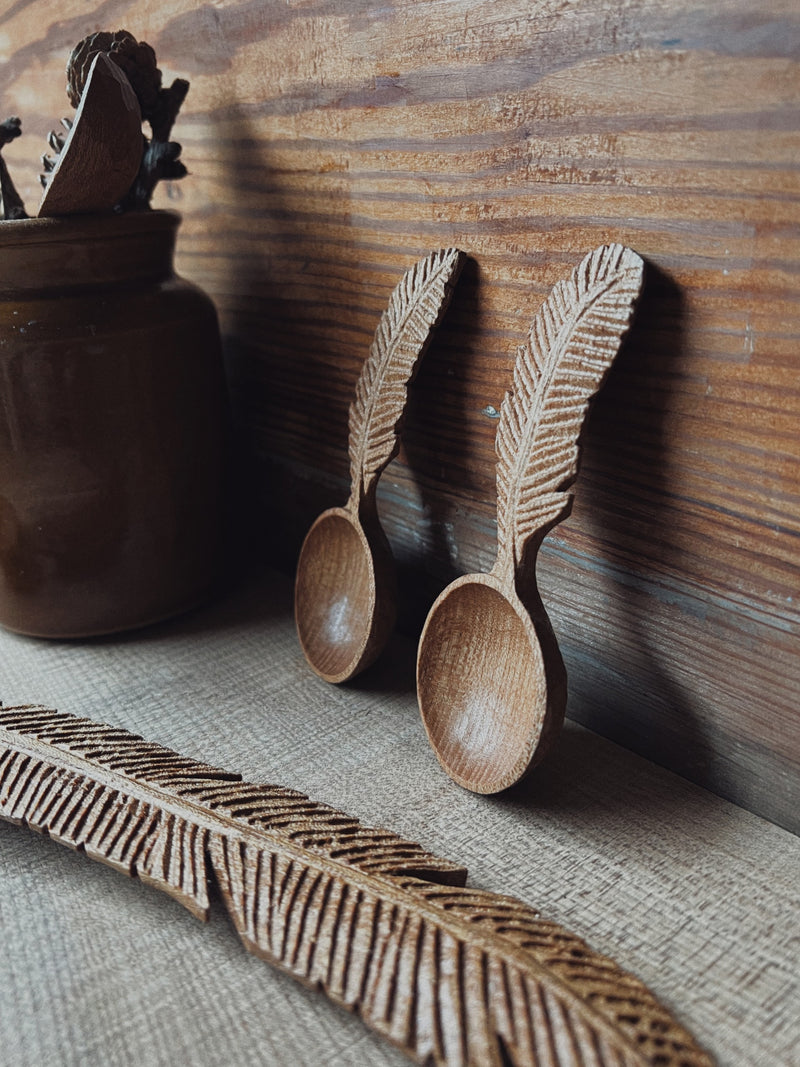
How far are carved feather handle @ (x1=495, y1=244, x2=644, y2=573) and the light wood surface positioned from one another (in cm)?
22

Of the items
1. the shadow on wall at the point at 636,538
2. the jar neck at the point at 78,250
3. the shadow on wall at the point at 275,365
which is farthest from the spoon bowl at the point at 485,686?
the jar neck at the point at 78,250

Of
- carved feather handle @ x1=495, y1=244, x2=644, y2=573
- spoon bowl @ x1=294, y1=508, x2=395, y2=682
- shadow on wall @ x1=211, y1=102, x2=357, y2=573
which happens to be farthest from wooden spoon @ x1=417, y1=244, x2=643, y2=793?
shadow on wall @ x1=211, y1=102, x2=357, y2=573

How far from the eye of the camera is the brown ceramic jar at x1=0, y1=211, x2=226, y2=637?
0.97 metres

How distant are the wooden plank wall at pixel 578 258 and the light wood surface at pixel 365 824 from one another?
8cm

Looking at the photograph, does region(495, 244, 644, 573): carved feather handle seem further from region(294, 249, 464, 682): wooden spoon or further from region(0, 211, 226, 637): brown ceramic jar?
region(0, 211, 226, 637): brown ceramic jar

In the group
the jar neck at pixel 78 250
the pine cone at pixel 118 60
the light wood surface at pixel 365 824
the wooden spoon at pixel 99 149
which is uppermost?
the pine cone at pixel 118 60

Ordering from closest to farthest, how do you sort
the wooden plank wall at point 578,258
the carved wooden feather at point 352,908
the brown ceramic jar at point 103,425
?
1. the carved wooden feather at point 352,908
2. the wooden plank wall at point 578,258
3. the brown ceramic jar at point 103,425

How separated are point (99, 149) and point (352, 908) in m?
0.74

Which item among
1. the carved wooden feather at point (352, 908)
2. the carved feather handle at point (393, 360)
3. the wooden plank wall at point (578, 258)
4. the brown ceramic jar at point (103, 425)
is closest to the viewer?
the carved wooden feather at point (352, 908)

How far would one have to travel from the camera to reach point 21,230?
3.07ft

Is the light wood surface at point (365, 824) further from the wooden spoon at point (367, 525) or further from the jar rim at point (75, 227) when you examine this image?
the jar rim at point (75, 227)

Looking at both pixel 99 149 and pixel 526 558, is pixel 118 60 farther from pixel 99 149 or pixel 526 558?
pixel 526 558

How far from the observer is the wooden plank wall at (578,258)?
0.65 meters

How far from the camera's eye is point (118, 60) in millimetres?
955
